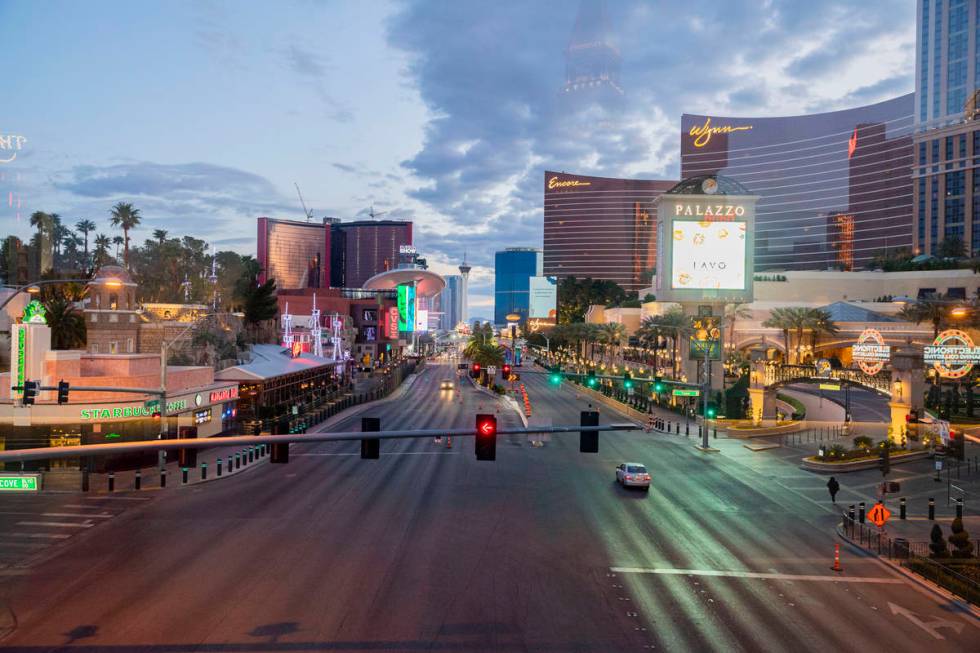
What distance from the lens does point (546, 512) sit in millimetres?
28453

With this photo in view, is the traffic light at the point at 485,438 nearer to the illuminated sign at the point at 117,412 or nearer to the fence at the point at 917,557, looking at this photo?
the fence at the point at 917,557

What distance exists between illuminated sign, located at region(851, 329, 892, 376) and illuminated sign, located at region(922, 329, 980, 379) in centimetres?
252

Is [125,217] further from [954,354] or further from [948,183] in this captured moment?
[948,183]

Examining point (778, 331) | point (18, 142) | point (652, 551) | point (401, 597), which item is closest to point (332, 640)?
point (401, 597)

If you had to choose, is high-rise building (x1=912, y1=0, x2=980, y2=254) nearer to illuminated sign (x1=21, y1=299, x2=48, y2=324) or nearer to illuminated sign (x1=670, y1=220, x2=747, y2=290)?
illuminated sign (x1=670, y1=220, x2=747, y2=290)

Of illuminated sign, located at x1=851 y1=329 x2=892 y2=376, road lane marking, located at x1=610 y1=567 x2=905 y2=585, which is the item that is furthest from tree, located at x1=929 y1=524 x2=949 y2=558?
illuminated sign, located at x1=851 y1=329 x2=892 y2=376

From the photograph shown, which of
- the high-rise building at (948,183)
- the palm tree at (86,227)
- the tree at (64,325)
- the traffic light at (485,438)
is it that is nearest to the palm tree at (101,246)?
the palm tree at (86,227)

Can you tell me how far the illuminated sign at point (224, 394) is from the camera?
4739 centimetres

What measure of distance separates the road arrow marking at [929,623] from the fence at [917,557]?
244 cm

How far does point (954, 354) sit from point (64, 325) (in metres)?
67.1

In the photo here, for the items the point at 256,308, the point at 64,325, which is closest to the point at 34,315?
the point at 64,325

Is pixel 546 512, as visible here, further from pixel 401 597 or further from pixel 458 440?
pixel 458 440

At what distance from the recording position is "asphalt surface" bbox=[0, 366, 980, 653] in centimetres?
1623

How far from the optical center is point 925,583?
20.9 meters
